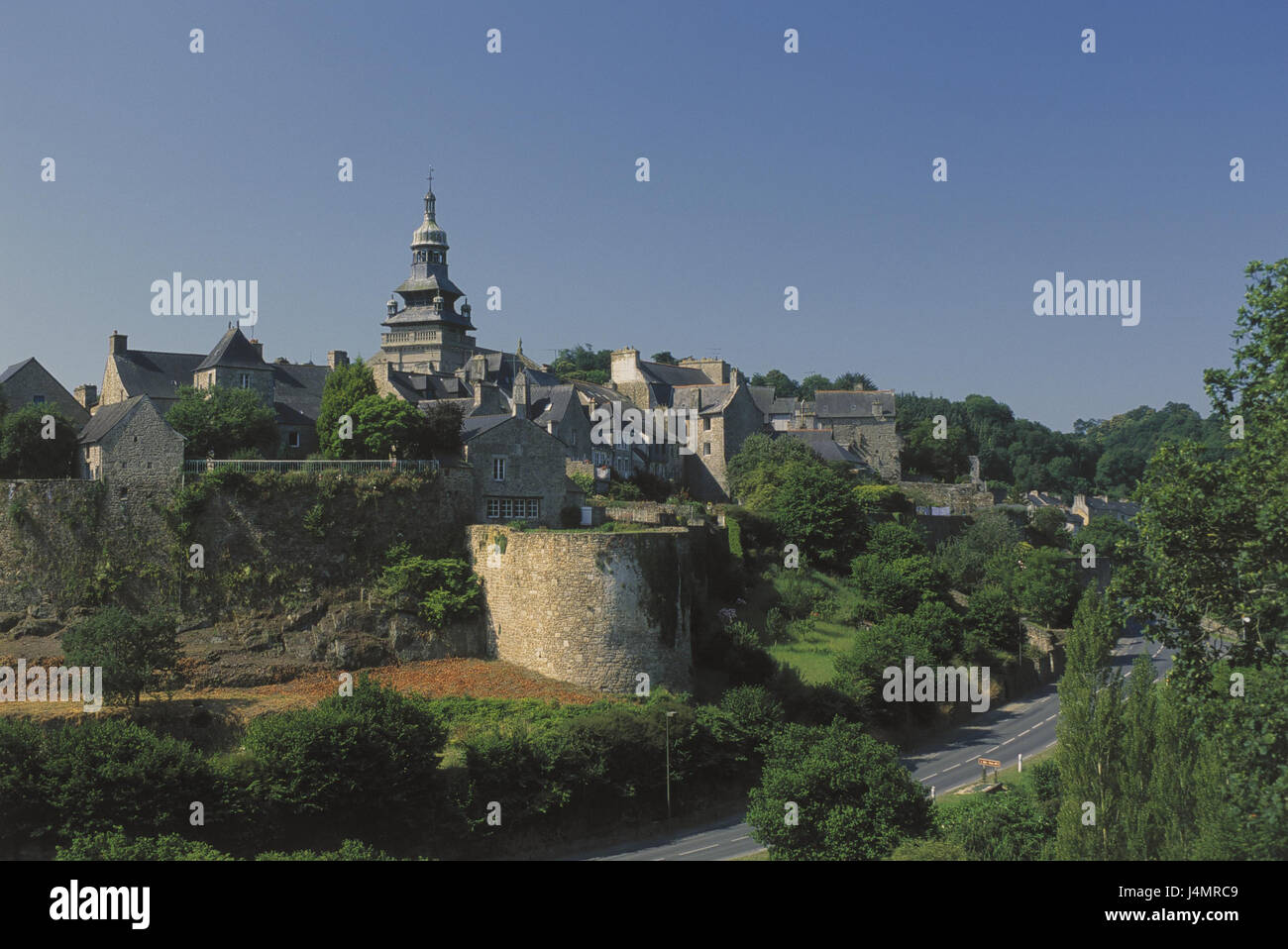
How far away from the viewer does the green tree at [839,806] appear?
1091 inches

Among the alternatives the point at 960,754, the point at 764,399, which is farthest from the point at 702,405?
the point at 960,754

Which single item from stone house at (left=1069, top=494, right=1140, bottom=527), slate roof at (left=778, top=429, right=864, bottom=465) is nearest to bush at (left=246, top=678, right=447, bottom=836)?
slate roof at (left=778, top=429, right=864, bottom=465)

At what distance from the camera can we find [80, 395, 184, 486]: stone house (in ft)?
113

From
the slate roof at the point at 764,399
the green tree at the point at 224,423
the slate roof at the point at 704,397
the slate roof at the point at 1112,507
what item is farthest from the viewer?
the slate roof at the point at 1112,507

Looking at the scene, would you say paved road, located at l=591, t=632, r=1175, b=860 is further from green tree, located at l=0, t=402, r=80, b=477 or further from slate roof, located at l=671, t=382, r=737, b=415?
slate roof, located at l=671, t=382, r=737, b=415

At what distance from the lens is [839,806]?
92.9 feet

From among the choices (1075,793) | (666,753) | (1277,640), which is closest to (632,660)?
(666,753)

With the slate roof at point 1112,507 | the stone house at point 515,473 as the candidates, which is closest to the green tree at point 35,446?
the stone house at point 515,473

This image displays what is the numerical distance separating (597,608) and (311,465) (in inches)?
434

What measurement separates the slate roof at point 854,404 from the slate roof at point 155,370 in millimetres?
45020

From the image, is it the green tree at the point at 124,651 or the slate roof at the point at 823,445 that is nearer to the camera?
the green tree at the point at 124,651

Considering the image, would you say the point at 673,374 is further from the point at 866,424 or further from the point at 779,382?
the point at 779,382

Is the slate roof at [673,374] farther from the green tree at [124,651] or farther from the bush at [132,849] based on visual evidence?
the bush at [132,849]
